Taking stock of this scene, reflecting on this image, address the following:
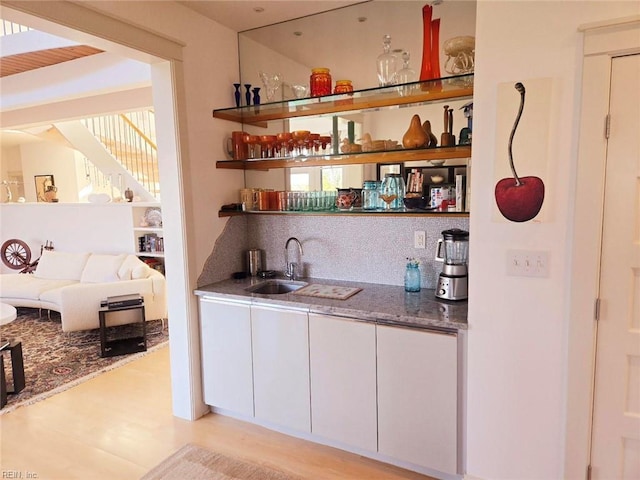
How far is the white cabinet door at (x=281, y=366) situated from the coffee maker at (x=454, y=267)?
824 mm

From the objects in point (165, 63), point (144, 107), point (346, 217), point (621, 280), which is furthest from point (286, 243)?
point (144, 107)

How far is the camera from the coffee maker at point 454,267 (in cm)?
236

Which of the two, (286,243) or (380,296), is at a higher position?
(286,243)

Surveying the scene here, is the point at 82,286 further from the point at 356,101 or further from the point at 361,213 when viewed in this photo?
the point at 356,101

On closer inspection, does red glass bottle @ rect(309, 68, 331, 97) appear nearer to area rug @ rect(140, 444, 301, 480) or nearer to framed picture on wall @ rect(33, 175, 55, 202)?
area rug @ rect(140, 444, 301, 480)

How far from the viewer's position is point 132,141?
20.9ft

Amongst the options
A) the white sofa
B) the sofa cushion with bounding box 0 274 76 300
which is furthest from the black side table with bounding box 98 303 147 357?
the sofa cushion with bounding box 0 274 76 300

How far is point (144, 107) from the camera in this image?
4.69m

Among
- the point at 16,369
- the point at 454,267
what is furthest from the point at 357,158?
the point at 16,369

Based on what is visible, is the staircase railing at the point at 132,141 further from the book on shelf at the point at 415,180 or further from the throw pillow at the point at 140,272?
the book on shelf at the point at 415,180

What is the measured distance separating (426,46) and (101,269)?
471cm

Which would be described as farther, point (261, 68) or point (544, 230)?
point (261, 68)

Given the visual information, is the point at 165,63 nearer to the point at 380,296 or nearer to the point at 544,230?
the point at 380,296

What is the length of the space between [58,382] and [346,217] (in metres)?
2.81
